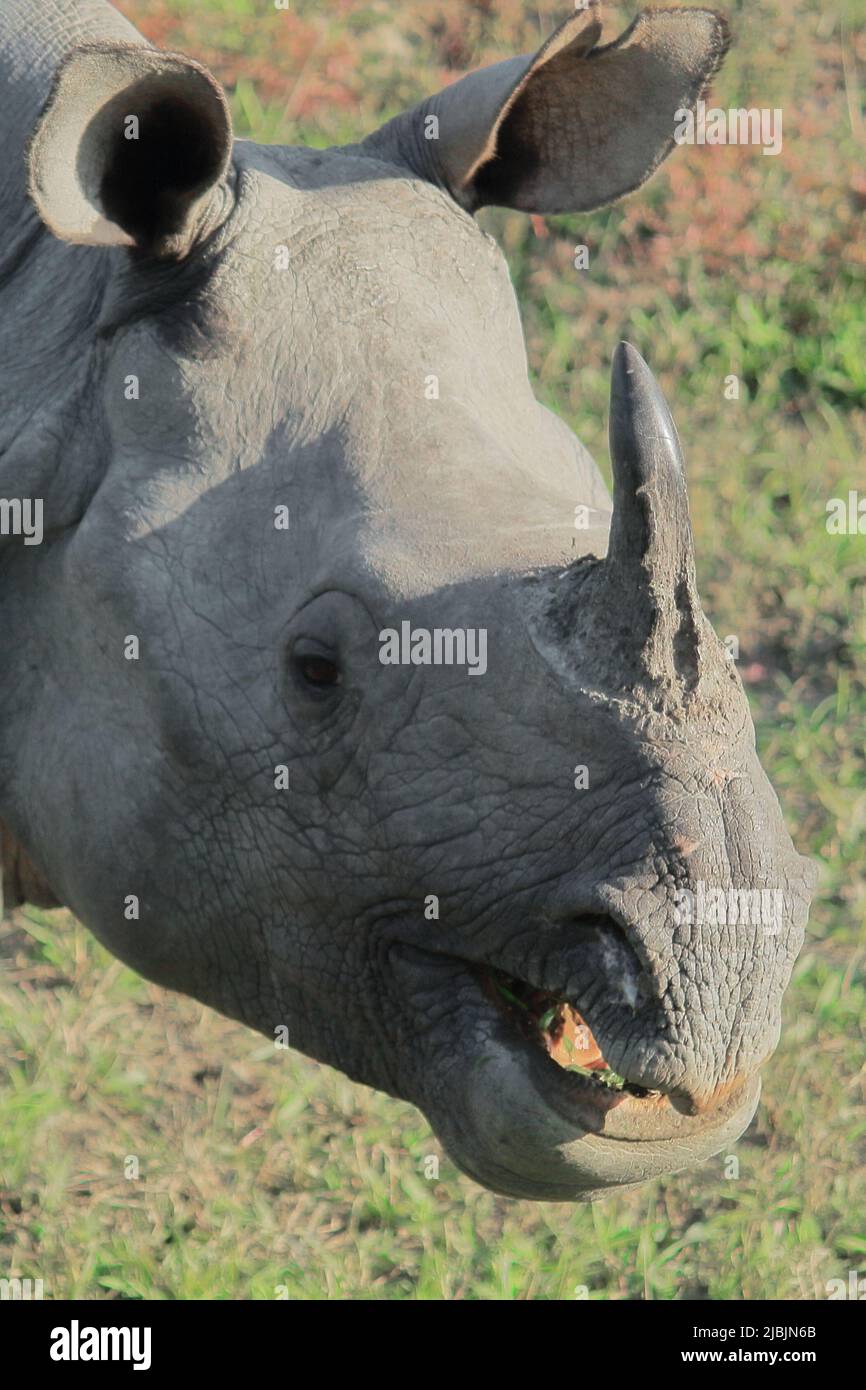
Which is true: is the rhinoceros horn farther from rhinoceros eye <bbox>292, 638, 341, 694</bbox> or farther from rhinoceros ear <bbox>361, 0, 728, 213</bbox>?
rhinoceros ear <bbox>361, 0, 728, 213</bbox>

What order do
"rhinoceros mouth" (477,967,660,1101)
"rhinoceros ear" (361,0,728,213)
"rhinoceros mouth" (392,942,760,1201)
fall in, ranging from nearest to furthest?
"rhinoceros mouth" (392,942,760,1201) < "rhinoceros mouth" (477,967,660,1101) < "rhinoceros ear" (361,0,728,213)

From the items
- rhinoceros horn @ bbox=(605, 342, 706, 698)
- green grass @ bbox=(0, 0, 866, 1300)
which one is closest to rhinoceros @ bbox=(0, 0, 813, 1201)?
rhinoceros horn @ bbox=(605, 342, 706, 698)

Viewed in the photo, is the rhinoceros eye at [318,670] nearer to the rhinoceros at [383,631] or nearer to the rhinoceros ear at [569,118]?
the rhinoceros at [383,631]

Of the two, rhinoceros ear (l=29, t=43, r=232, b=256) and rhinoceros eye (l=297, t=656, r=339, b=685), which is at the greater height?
rhinoceros ear (l=29, t=43, r=232, b=256)

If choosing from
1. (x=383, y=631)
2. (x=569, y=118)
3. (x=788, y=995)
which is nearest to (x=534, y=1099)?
(x=383, y=631)

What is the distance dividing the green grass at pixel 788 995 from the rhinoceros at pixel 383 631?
1.63m

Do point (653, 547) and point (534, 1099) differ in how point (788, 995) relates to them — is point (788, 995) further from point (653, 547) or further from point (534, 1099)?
point (653, 547)

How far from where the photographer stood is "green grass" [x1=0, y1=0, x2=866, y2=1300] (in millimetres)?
5016

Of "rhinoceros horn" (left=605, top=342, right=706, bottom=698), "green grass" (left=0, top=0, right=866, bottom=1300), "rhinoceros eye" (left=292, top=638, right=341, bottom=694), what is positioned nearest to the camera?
"rhinoceros horn" (left=605, top=342, right=706, bottom=698)

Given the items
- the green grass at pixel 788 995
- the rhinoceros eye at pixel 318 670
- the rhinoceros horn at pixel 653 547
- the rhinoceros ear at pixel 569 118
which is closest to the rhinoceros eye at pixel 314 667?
the rhinoceros eye at pixel 318 670

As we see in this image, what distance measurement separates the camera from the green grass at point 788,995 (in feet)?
16.5

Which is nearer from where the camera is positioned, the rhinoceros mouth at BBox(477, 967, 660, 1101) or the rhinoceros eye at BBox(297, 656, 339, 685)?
the rhinoceros mouth at BBox(477, 967, 660, 1101)

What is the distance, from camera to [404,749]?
3.05 metres
